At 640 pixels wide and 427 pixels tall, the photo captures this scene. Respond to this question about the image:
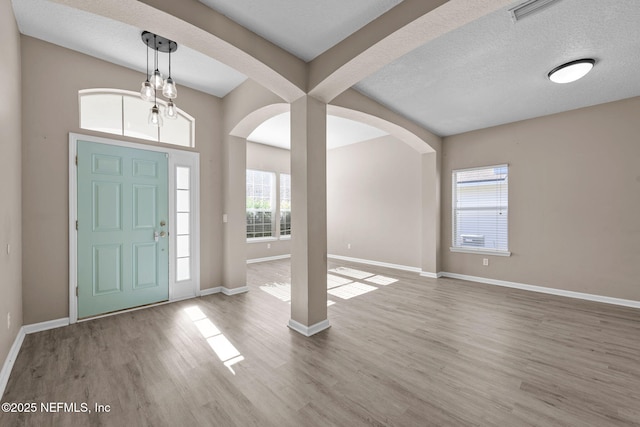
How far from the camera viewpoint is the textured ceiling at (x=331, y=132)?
5.36m

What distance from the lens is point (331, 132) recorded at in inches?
242

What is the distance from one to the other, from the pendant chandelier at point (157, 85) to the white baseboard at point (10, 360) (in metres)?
2.39

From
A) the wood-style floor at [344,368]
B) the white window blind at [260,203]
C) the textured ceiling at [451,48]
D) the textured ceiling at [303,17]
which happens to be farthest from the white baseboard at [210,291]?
the textured ceiling at [303,17]

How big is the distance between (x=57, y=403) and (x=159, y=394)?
67cm

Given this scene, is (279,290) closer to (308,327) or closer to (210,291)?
(210,291)

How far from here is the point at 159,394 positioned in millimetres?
1912

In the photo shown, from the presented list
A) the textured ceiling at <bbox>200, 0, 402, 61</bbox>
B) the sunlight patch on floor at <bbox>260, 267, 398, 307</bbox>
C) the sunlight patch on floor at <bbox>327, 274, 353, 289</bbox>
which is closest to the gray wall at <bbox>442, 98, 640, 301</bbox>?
the sunlight patch on floor at <bbox>260, 267, 398, 307</bbox>

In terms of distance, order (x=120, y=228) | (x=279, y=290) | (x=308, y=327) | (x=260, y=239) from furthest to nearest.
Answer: (x=260, y=239) < (x=279, y=290) < (x=120, y=228) < (x=308, y=327)

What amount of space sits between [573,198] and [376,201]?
3633 mm

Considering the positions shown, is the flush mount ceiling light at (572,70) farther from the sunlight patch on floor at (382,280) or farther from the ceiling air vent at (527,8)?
the sunlight patch on floor at (382,280)

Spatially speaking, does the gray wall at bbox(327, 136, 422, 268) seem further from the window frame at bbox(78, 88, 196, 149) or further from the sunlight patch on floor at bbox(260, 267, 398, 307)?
the window frame at bbox(78, 88, 196, 149)

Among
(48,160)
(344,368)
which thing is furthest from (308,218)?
(48,160)

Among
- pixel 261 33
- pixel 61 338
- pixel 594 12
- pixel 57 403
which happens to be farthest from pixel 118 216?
pixel 594 12

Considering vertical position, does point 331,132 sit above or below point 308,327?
above
